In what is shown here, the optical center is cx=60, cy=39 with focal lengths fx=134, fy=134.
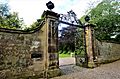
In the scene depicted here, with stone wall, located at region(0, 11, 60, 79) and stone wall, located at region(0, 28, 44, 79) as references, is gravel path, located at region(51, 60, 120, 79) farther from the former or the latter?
stone wall, located at region(0, 28, 44, 79)

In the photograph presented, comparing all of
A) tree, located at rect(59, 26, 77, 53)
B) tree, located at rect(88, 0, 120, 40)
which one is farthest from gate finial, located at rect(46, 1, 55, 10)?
tree, located at rect(88, 0, 120, 40)

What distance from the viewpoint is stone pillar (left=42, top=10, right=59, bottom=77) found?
5926mm

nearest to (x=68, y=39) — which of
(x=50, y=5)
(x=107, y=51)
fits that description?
(x=50, y=5)

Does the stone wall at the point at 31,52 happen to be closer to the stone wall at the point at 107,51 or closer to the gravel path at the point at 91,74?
the gravel path at the point at 91,74

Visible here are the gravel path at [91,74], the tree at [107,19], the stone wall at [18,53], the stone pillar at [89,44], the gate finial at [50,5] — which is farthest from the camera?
the tree at [107,19]

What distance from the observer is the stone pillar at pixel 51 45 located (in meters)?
5.93

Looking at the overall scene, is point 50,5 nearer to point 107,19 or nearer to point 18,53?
point 18,53

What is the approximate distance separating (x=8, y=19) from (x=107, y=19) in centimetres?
941

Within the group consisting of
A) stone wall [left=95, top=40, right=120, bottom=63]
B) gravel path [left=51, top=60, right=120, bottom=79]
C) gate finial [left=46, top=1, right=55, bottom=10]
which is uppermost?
gate finial [left=46, top=1, right=55, bottom=10]

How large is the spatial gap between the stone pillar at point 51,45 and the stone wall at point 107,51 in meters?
3.77

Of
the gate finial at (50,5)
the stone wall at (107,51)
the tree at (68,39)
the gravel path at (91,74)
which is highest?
the gate finial at (50,5)

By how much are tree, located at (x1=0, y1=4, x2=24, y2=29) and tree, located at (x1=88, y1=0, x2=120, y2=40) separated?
24.4ft

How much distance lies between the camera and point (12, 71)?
4.92m

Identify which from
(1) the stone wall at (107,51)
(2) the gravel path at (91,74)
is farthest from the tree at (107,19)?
(2) the gravel path at (91,74)
